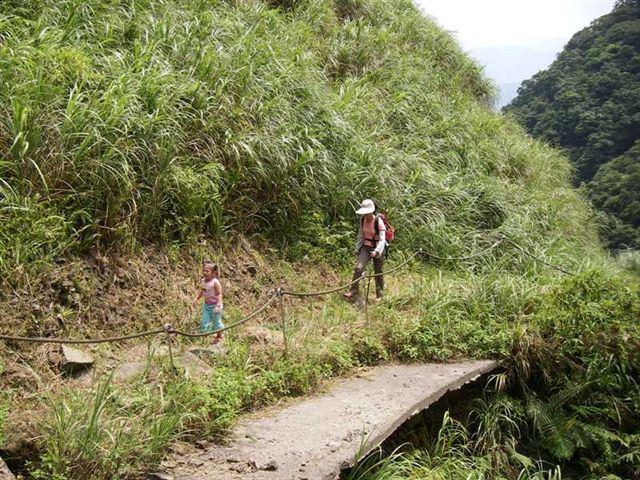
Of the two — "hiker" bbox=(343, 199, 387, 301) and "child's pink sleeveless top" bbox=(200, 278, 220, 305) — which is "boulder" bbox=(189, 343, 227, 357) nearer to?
"child's pink sleeveless top" bbox=(200, 278, 220, 305)

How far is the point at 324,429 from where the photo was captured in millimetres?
4422

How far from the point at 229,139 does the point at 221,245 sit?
4.48 feet

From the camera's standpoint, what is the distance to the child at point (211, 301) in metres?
5.38

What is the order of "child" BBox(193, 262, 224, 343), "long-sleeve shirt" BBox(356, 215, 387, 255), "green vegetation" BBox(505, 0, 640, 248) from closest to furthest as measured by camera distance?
1. "child" BBox(193, 262, 224, 343)
2. "long-sleeve shirt" BBox(356, 215, 387, 255)
3. "green vegetation" BBox(505, 0, 640, 248)

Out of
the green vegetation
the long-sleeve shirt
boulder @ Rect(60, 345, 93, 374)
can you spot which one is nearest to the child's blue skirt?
boulder @ Rect(60, 345, 93, 374)

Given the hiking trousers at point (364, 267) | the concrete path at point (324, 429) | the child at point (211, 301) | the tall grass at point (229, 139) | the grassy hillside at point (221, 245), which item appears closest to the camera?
the concrete path at point (324, 429)

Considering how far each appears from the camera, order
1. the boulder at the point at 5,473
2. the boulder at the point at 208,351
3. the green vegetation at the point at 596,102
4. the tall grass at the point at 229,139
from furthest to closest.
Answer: the green vegetation at the point at 596,102 → the tall grass at the point at 229,139 → the boulder at the point at 208,351 → the boulder at the point at 5,473

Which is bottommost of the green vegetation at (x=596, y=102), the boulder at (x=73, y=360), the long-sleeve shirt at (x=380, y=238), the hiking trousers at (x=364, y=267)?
the boulder at (x=73, y=360)

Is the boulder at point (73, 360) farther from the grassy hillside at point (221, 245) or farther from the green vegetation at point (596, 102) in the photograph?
the green vegetation at point (596, 102)

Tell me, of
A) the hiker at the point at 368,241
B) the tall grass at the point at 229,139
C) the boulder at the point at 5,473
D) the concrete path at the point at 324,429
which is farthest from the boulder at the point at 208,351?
the hiker at the point at 368,241

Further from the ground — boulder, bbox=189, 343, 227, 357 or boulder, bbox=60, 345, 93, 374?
boulder, bbox=189, 343, 227, 357

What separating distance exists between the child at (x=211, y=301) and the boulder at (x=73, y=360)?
112cm

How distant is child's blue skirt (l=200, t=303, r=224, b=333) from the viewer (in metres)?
5.41

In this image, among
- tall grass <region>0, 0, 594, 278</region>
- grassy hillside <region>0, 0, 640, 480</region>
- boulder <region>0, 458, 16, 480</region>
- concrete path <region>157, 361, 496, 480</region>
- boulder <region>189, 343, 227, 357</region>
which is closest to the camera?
boulder <region>0, 458, 16, 480</region>
